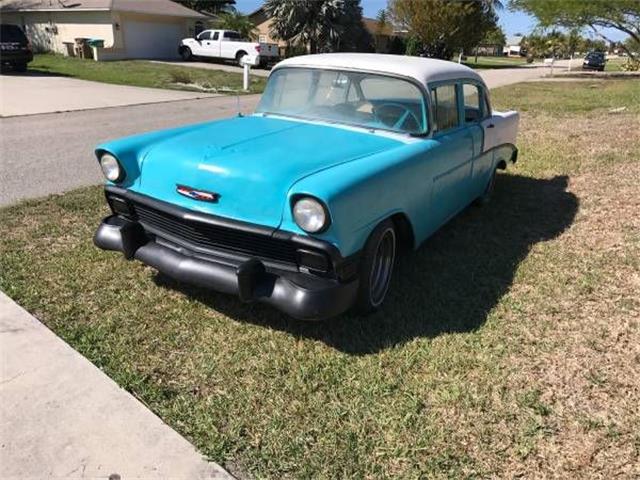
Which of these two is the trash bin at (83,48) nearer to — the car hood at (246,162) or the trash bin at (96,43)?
the trash bin at (96,43)

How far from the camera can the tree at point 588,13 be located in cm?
2802

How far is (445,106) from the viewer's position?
4.21 metres

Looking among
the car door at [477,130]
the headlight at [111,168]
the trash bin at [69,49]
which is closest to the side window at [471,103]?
the car door at [477,130]

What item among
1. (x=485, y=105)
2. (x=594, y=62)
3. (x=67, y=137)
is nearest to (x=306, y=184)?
(x=485, y=105)

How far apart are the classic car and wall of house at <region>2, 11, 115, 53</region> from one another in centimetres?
2752

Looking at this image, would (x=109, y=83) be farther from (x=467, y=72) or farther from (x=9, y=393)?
(x=9, y=393)

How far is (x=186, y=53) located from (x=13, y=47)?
1191 centimetres

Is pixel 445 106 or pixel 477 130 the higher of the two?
pixel 445 106

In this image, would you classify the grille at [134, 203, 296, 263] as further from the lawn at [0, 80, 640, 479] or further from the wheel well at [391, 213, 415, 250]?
the wheel well at [391, 213, 415, 250]

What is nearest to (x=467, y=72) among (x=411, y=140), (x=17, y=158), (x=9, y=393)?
(x=411, y=140)

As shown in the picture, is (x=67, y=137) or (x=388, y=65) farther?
(x=67, y=137)

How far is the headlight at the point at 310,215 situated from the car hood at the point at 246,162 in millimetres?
121

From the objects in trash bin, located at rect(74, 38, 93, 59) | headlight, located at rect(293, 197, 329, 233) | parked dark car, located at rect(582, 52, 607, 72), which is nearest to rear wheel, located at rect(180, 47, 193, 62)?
trash bin, located at rect(74, 38, 93, 59)

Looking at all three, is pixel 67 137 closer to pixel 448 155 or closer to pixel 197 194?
pixel 197 194
